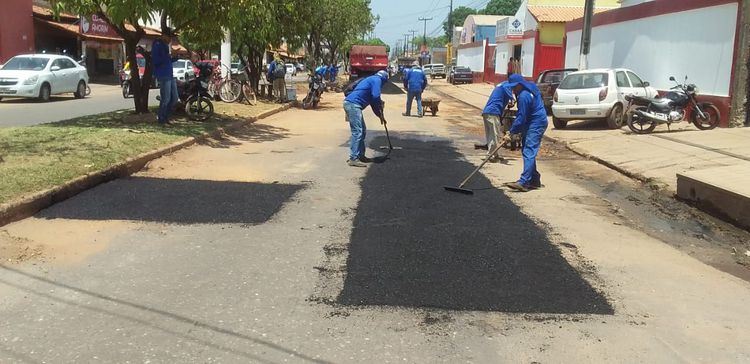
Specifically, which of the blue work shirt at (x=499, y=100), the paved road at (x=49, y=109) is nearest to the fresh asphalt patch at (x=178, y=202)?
the blue work shirt at (x=499, y=100)

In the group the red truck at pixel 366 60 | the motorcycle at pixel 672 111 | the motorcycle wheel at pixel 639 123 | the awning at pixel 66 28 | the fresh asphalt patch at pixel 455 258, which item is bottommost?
the fresh asphalt patch at pixel 455 258

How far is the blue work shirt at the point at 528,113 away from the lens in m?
8.86

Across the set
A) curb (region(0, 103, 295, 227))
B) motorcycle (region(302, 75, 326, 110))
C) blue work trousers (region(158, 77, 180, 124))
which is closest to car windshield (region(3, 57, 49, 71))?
motorcycle (region(302, 75, 326, 110))

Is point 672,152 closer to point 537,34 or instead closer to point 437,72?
point 537,34

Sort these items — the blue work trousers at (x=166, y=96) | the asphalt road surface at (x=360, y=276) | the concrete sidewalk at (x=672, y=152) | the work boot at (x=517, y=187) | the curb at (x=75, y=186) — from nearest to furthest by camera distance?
the asphalt road surface at (x=360, y=276), the curb at (x=75, y=186), the concrete sidewalk at (x=672, y=152), the work boot at (x=517, y=187), the blue work trousers at (x=166, y=96)

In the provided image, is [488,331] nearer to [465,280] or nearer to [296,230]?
[465,280]

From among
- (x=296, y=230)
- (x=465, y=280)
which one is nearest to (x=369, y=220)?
(x=296, y=230)

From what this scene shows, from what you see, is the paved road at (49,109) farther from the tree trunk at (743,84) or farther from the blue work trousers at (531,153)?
the tree trunk at (743,84)

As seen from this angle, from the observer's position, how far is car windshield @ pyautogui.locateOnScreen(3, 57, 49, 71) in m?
20.4

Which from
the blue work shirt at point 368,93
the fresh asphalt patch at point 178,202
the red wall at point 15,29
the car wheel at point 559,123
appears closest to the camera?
the fresh asphalt patch at point 178,202

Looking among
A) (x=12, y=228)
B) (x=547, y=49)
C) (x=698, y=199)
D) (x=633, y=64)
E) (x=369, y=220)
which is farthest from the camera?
(x=547, y=49)

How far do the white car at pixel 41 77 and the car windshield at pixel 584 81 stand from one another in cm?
1553

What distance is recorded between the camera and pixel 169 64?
41.7ft

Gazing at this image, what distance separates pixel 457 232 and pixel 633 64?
16618 millimetres
